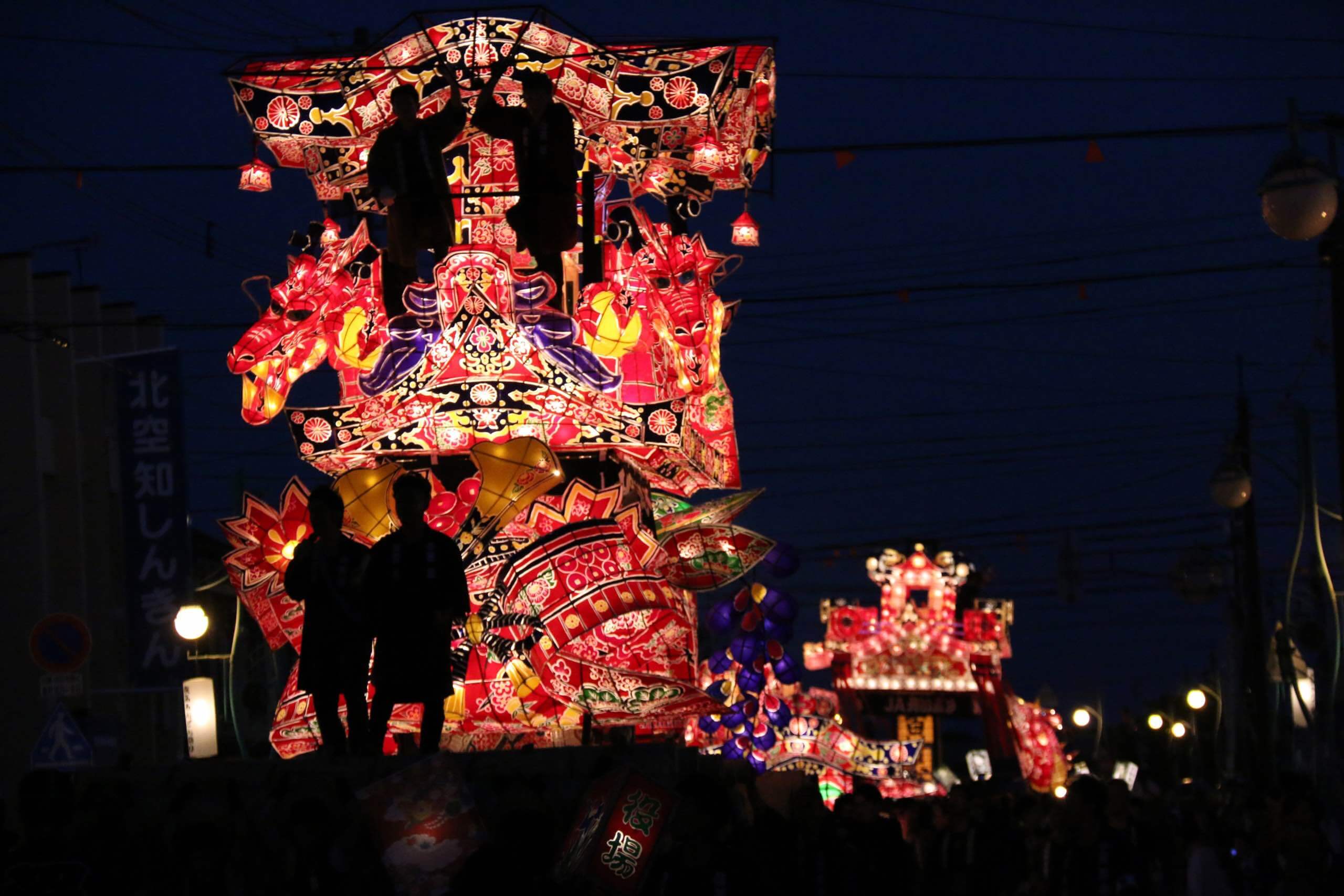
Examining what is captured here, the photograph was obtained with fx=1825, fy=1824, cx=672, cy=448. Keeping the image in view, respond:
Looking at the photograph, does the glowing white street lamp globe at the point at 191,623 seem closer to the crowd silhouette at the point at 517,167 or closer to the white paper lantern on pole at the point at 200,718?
the white paper lantern on pole at the point at 200,718

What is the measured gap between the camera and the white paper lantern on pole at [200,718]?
21562 mm

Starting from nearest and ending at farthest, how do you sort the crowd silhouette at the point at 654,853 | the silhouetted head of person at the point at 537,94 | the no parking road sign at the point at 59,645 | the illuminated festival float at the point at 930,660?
1. the crowd silhouette at the point at 654,853
2. the silhouetted head of person at the point at 537,94
3. the no parking road sign at the point at 59,645
4. the illuminated festival float at the point at 930,660

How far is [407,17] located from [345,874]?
895 cm

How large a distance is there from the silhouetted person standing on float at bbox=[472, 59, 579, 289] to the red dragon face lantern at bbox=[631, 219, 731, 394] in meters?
6.93

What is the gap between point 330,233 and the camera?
74.1 ft

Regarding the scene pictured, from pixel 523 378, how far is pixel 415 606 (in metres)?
9.07

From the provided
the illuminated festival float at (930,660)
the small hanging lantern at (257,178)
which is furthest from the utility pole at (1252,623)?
the small hanging lantern at (257,178)

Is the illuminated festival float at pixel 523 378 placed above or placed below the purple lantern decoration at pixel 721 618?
above

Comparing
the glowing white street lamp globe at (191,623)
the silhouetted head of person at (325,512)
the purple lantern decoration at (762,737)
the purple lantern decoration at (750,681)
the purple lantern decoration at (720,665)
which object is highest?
the silhouetted head of person at (325,512)

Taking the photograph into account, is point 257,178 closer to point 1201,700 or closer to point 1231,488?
point 1231,488

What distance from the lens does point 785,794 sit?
44.9 ft

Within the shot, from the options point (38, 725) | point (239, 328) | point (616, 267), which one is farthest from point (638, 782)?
point (38, 725)

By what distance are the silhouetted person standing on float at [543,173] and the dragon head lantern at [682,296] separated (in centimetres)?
689

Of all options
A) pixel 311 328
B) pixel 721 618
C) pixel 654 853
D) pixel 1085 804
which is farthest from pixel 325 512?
pixel 721 618
